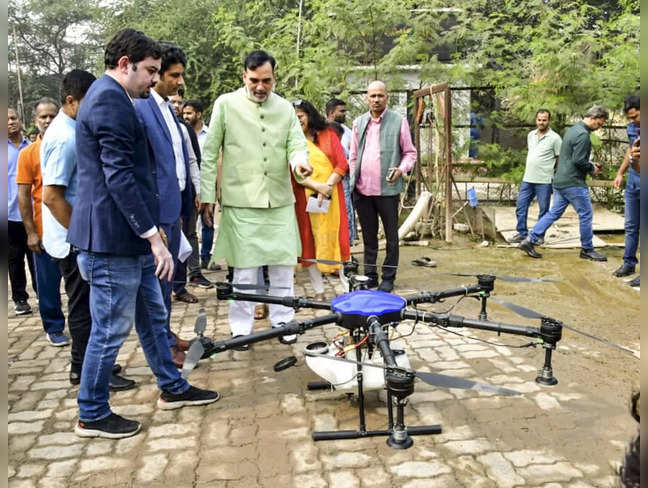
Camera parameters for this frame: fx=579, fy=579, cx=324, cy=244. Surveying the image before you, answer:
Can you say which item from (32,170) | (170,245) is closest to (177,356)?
(170,245)

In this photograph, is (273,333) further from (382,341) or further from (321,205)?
(321,205)

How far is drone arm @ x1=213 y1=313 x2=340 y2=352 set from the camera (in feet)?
9.38

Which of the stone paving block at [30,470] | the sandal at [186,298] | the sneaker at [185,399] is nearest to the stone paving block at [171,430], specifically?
the sneaker at [185,399]

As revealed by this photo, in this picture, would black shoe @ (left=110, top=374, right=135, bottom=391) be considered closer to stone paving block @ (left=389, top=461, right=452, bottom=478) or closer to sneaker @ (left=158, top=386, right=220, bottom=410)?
sneaker @ (left=158, top=386, right=220, bottom=410)

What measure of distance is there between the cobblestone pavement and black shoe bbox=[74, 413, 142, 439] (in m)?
0.04

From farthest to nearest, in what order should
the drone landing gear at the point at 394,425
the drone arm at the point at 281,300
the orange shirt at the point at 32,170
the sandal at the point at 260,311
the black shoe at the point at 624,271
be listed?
1. the black shoe at the point at 624,271
2. the sandal at the point at 260,311
3. the orange shirt at the point at 32,170
4. the drone arm at the point at 281,300
5. the drone landing gear at the point at 394,425

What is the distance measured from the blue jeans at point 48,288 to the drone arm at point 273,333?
227 cm

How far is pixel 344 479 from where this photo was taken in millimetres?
2662

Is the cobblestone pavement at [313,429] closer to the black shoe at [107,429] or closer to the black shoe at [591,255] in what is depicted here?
the black shoe at [107,429]

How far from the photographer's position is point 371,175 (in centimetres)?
579

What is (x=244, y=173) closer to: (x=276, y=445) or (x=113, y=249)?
(x=113, y=249)

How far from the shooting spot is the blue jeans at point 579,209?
23.5 feet

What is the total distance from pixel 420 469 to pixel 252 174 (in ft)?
7.70

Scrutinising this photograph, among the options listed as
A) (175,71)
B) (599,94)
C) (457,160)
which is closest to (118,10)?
(457,160)
